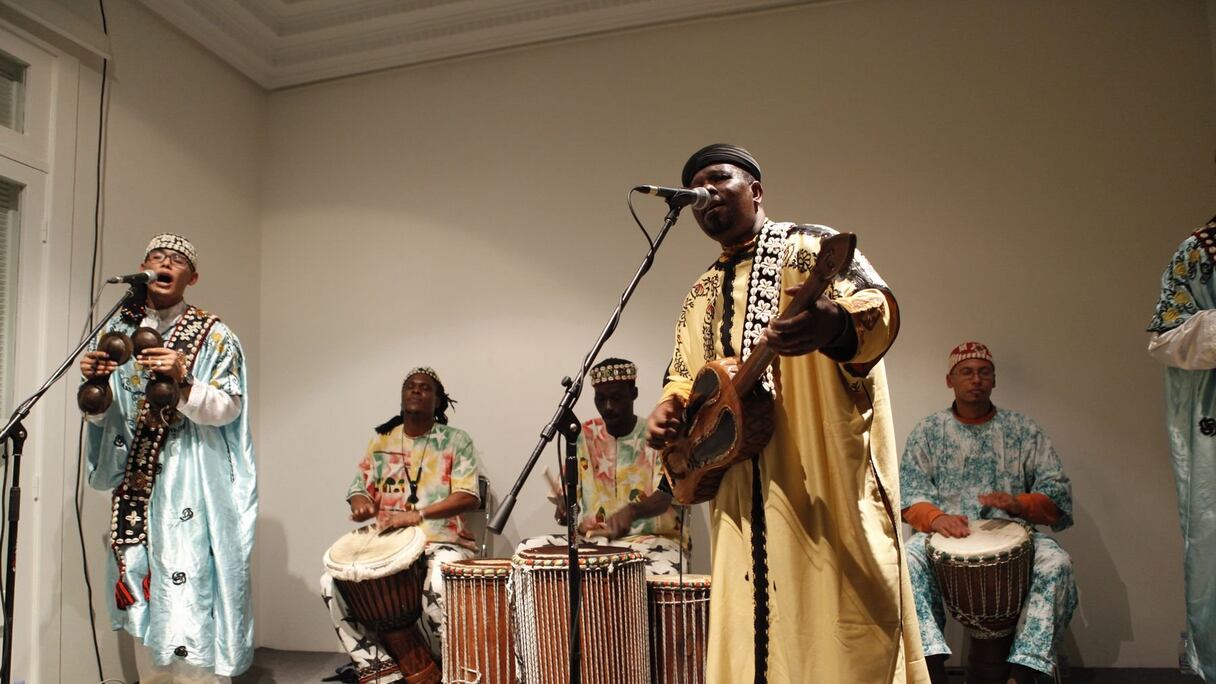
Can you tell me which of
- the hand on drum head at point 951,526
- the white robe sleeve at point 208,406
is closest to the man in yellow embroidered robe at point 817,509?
the hand on drum head at point 951,526

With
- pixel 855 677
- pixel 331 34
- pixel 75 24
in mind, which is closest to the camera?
pixel 855 677

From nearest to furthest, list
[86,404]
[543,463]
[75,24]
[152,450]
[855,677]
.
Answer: [855,677]
[86,404]
[152,450]
[75,24]
[543,463]

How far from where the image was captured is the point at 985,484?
4039 millimetres

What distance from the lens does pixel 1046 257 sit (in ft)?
15.1

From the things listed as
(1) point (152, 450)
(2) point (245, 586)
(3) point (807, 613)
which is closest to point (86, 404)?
(1) point (152, 450)

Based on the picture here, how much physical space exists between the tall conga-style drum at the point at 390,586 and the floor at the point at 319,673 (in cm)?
82

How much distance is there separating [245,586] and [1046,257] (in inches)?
167

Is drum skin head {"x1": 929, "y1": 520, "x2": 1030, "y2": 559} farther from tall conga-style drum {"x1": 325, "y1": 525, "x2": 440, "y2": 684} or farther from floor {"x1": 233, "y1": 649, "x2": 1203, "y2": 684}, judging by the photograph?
tall conga-style drum {"x1": 325, "y1": 525, "x2": 440, "y2": 684}

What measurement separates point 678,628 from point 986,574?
1.31m

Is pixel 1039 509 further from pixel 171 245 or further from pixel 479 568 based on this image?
pixel 171 245

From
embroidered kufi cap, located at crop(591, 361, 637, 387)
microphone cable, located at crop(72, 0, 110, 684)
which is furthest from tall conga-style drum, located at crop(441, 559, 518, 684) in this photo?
microphone cable, located at crop(72, 0, 110, 684)

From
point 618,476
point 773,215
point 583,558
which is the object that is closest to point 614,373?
point 618,476

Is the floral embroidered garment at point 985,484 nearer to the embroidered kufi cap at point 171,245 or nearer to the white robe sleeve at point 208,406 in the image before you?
the white robe sleeve at point 208,406

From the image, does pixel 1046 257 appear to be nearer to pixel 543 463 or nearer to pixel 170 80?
pixel 543 463
